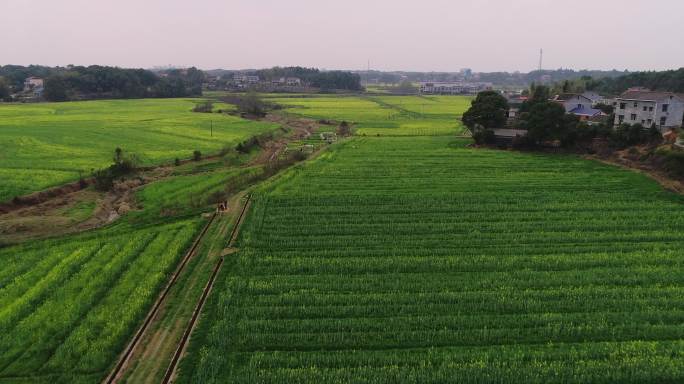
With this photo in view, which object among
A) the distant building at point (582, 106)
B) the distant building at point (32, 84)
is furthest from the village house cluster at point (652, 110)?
the distant building at point (32, 84)

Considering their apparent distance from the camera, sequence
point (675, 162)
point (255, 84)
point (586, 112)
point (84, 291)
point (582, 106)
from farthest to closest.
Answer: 1. point (255, 84)
2. point (582, 106)
3. point (586, 112)
4. point (675, 162)
5. point (84, 291)

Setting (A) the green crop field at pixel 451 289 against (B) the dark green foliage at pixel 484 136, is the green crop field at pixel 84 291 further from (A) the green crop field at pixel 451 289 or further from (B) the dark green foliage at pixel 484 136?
(B) the dark green foliage at pixel 484 136

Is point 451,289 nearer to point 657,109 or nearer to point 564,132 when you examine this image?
point 564,132

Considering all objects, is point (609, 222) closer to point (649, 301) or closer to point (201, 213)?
point (649, 301)

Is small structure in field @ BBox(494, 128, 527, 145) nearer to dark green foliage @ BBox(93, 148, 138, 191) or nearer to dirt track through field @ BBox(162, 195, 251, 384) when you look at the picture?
dark green foliage @ BBox(93, 148, 138, 191)

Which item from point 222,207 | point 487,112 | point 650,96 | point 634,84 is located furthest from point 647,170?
point 634,84
